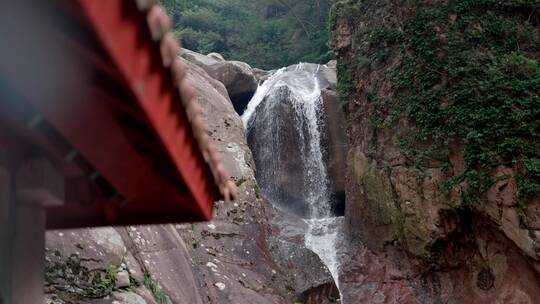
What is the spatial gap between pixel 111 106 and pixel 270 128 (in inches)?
629

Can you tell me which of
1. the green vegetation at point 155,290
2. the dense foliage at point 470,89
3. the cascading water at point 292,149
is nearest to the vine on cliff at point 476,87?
the dense foliage at point 470,89

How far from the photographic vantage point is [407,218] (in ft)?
36.8

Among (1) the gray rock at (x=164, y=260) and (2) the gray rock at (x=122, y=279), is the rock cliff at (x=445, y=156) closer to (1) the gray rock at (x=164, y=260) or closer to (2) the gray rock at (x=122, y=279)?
(1) the gray rock at (x=164, y=260)

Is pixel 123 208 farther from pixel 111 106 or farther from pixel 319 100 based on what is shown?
pixel 319 100

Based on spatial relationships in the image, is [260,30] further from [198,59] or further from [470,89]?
[470,89]

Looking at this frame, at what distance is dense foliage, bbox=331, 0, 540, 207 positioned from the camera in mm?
9617

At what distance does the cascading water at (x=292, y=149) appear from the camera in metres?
16.3

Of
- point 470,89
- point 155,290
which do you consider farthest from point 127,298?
point 470,89

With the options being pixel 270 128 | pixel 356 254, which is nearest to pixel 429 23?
pixel 356 254

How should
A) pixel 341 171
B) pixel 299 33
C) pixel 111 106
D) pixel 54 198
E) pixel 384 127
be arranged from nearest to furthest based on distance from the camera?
pixel 111 106
pixel 54 198
pixel 384 127
pixel 341 171
pixel 299 33

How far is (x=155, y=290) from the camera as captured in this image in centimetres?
650

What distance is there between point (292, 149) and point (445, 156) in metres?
7.24

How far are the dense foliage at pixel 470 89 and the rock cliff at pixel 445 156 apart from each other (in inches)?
1.0

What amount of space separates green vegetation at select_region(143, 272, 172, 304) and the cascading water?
8.45m
